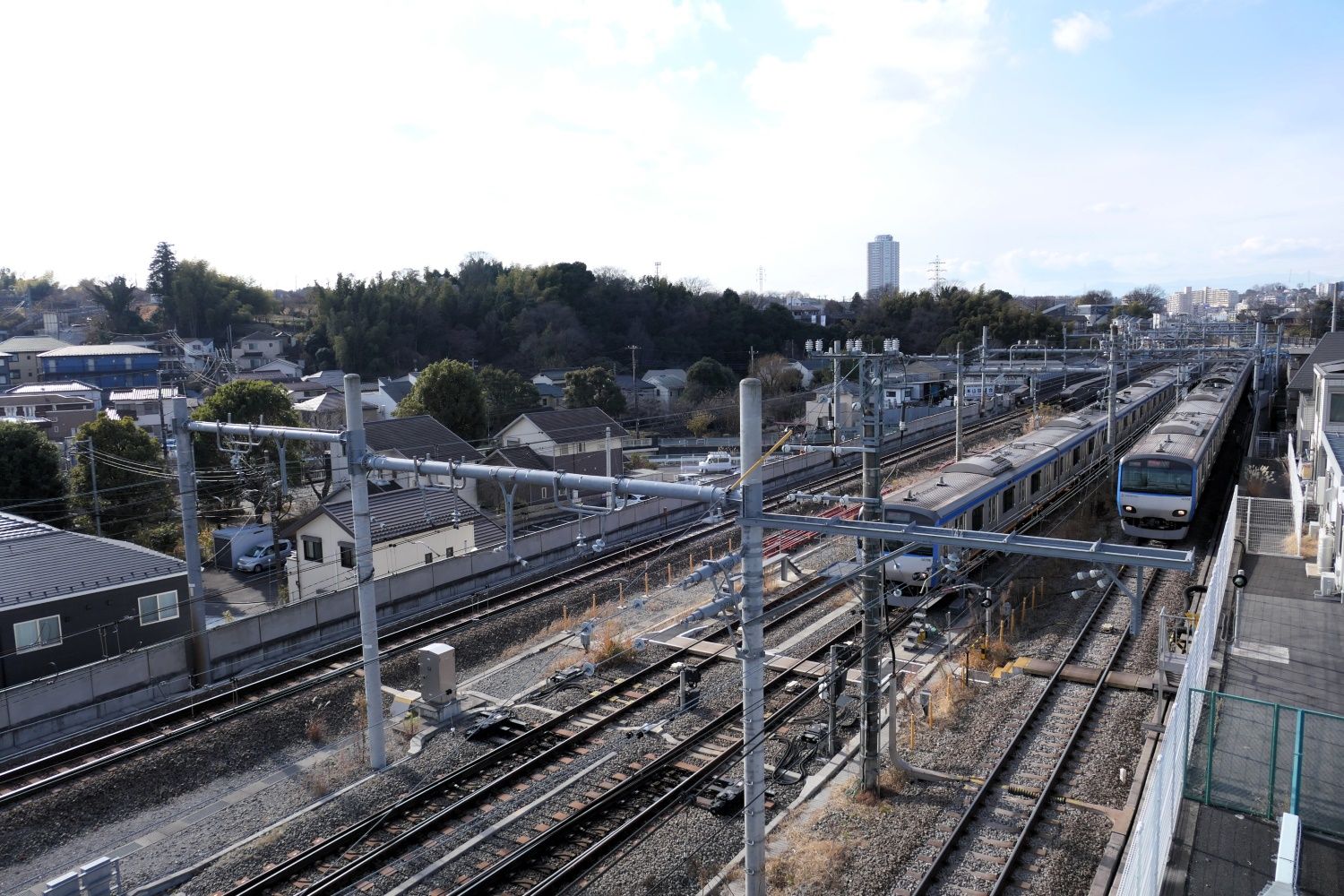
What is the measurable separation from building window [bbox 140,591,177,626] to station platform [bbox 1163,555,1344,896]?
12.6m

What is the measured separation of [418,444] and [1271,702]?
18.4 meters

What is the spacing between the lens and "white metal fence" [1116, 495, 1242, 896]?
5.05m

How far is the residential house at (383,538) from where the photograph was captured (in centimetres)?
1516

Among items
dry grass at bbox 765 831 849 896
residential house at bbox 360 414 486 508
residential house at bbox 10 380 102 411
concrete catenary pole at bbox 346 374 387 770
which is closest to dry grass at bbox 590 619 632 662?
concrete catenary pole at bbox 346 374 387 770

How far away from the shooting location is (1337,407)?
14.9 m

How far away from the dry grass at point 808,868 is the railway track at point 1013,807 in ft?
1.66

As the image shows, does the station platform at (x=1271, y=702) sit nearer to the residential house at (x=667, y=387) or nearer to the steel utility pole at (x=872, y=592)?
the steel utility pole at (x=872, y=592)

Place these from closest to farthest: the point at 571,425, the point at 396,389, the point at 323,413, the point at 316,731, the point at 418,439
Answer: the point at 316,731, the point at 418,439, the point at 571,425, the point at 323,413, the point at 396,389

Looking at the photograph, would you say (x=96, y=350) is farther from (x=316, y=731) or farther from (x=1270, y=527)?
(x=1270, y=527)

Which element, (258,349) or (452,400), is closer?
(452,400)

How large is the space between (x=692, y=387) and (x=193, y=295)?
35063 millimetres

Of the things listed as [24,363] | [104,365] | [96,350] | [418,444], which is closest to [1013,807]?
[418,444]

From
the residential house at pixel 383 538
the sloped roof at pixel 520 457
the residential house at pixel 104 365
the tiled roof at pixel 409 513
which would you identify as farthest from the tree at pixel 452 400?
the residential house at pixel 104 365

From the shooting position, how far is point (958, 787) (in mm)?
8234
